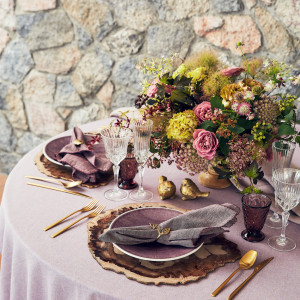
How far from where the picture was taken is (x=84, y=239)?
996 mm

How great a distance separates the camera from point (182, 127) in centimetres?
112

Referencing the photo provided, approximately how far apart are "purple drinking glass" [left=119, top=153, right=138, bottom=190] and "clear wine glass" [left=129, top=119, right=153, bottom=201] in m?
0.04

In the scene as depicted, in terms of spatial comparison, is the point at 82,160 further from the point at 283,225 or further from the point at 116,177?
the point at 283,225

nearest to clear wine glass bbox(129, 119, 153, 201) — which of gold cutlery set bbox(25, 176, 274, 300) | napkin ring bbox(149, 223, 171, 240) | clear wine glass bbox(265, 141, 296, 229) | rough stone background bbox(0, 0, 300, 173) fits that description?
gold cutlery set bbox(25, 176, 274, 300)

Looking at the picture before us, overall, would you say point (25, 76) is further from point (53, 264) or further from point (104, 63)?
point (53, 264)

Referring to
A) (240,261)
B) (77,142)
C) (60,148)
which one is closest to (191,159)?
(240,261)

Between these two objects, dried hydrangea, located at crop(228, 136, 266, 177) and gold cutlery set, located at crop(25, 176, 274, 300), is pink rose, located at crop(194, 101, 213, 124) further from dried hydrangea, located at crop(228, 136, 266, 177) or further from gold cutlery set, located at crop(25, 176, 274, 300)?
gold cutlery set, located at crop(25, 176, 274, 300)

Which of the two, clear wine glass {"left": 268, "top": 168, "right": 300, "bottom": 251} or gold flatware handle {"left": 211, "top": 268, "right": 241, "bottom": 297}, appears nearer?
gold flatware handle {"left": 211, "top": 268, "right": 241, "bottom": 297}

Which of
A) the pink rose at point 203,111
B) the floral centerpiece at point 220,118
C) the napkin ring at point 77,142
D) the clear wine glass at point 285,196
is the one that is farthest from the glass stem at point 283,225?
the napkin ring at point 77,142

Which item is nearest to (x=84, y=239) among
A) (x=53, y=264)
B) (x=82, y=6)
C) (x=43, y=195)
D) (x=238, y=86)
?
(x=53, y=264)

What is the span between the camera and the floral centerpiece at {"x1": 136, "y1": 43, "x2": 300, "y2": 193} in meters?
1.08

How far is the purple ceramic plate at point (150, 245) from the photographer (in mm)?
901

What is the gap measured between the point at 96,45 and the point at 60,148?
132cm

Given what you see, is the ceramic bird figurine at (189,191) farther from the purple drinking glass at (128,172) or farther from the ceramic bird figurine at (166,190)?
the purple drinking glass at (128,172)
